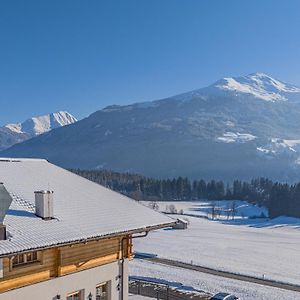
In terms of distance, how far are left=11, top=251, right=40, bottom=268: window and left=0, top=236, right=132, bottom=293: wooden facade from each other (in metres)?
0.08

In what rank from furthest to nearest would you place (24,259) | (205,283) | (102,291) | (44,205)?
(205,283) < (102,291) < (44,205) < (24,259)

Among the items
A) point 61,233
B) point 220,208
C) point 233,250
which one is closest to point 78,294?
point 61,233

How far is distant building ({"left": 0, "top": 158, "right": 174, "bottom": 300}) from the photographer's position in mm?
12406

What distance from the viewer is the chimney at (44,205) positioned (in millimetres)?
13742

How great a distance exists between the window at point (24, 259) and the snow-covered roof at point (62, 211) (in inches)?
29.2

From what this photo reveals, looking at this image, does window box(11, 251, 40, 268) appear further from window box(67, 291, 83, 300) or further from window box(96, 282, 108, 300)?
A: window box(96, 282, 108, 300)

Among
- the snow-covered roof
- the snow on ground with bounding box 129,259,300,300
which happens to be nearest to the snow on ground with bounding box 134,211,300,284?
the snow on ground with bounding box 129,259,300,300

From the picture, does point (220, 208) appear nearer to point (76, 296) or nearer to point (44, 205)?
point (76, 296)

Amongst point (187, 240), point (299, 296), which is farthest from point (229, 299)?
point (187, 240)

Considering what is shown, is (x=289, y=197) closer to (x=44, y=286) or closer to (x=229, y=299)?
(x=229, y=299)

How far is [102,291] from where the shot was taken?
53.5ft

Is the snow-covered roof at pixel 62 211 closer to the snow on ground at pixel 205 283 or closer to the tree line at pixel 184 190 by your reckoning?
the snow on ground at pixel 205 283

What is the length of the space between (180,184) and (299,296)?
145 m

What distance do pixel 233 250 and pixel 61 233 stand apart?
5030cm
